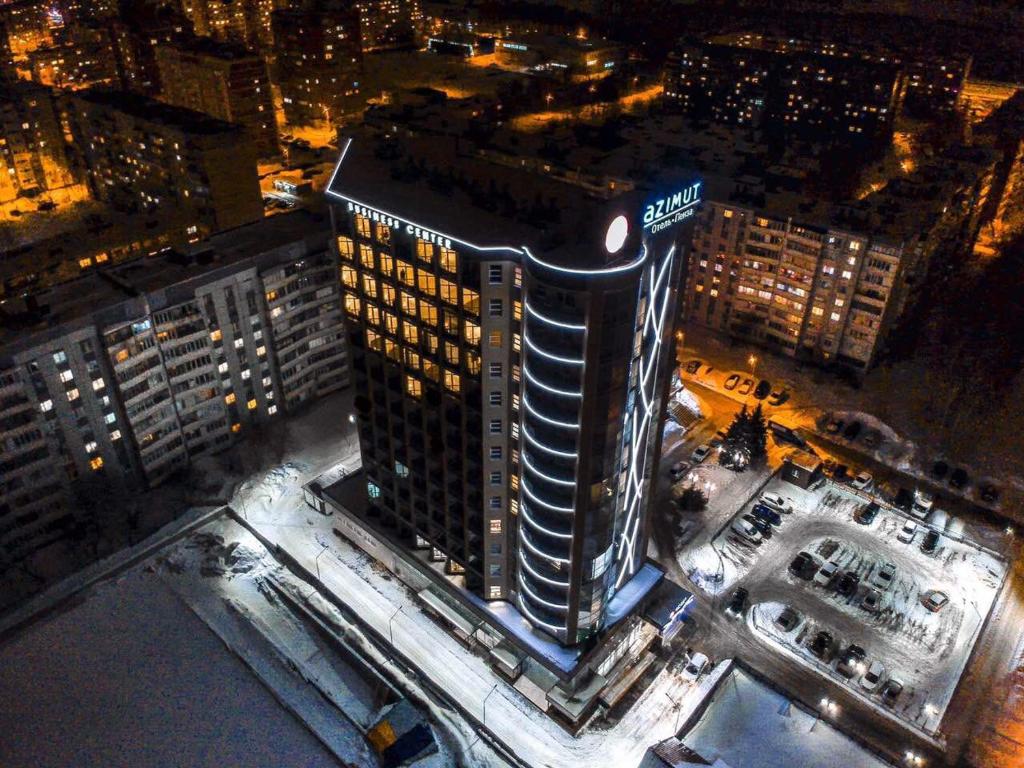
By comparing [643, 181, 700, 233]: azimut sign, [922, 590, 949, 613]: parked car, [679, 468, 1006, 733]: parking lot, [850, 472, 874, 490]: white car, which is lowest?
[679, 468, 1006, 733]: parking lot

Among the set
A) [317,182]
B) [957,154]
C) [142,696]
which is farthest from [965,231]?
[142,696]

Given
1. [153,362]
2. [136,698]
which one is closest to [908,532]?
[136,698]

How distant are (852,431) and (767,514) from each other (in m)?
25.3

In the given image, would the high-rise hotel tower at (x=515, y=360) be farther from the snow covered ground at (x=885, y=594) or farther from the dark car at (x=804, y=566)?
the dark car at (x=804, y=566)

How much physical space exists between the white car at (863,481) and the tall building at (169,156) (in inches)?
4620

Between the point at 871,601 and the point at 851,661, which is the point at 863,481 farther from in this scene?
the point at 851,661

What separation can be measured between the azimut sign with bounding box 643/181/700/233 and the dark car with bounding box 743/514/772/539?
5006 centimetres

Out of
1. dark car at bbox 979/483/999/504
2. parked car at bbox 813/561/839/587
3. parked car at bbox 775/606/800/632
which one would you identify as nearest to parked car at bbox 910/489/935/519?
dark car at bbox 979/483/999/504

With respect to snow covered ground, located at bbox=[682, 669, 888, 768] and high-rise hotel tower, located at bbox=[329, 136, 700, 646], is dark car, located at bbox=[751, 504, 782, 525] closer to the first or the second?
high-rise hotel tower, located at bbox=[329, 136, 700, 646]

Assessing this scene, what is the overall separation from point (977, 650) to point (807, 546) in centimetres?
2056

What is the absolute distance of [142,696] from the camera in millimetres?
64438

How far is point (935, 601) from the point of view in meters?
86.2

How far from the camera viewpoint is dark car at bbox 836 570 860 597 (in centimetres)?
8800

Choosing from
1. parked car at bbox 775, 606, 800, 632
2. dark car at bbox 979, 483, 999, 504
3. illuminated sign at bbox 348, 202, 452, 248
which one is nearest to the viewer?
illuminated sign at bbox 348, 202, 452, 248
